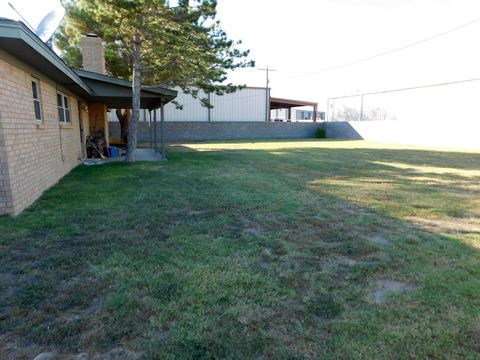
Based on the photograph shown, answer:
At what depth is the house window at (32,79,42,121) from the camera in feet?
21.0

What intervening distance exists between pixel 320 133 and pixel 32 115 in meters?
26.4

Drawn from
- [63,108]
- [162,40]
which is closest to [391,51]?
[162,40]

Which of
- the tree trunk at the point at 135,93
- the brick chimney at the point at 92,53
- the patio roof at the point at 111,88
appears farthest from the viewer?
the brick chimney at the point at 92,53

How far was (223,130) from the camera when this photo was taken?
91.1 feet

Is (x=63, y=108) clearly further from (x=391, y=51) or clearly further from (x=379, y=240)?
(x=391, y=51)

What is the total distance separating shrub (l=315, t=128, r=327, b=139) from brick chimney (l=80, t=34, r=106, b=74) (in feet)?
69.6

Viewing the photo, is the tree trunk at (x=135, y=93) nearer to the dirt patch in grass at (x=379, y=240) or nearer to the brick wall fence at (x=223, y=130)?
the dirt patch in grass at (x=379, y=240)

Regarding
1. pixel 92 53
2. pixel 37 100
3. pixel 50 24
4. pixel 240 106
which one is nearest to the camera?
pixel 37 100

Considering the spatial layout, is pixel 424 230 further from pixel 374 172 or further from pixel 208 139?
pixel 208 139

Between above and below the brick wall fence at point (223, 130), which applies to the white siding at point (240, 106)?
above

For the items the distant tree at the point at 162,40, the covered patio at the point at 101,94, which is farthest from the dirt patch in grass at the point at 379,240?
the covered patio at the point at 101,94

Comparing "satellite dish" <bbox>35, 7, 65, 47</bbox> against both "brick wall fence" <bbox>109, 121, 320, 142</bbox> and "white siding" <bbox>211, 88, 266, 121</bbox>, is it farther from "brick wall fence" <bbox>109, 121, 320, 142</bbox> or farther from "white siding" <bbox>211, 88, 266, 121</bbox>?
"white siding" <bbox>211, 88, 266, 121</bbox>

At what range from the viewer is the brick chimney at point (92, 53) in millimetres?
11953

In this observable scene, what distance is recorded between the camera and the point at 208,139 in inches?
1061
